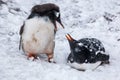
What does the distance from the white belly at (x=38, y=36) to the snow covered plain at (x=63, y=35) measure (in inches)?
7.5

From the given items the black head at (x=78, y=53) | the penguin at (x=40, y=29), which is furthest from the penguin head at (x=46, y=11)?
the black head at (x=78, y=53)

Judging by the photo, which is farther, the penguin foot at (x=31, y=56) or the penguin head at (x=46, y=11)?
the penguin foot at (x=31, y=56)

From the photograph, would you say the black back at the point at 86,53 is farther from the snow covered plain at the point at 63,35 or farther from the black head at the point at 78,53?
the snow covered plain at the point at 63,35

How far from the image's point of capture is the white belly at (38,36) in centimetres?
561

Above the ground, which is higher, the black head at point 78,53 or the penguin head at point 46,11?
the penguin head at point 46,11

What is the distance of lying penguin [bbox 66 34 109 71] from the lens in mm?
5777

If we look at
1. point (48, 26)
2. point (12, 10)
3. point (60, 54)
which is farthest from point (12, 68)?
point (12, 10)

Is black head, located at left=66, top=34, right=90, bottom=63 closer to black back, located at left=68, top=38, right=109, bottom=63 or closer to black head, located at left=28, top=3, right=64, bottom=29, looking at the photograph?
black back, located at left=68, top=38, right=109, bottom=63

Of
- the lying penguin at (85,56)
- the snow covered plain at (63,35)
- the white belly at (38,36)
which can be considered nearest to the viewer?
the snow covered plain at (63,35)

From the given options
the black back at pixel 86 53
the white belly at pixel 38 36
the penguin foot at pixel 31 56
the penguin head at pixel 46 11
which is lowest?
the penguin foot at pixel 31 56

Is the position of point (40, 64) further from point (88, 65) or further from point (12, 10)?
point (12, 10)

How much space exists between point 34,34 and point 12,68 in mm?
591

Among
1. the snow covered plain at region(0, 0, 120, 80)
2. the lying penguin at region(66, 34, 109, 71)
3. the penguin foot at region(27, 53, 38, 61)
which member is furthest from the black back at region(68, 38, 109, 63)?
the penguin foot at region(27, 53, 38, 61)

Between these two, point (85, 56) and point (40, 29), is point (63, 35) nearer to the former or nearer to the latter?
point (85, 56)
